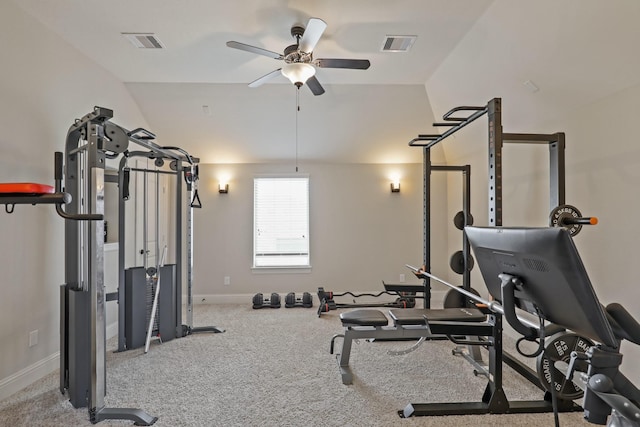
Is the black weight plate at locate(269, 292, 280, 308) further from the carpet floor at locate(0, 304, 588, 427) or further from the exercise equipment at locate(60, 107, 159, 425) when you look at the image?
the exercise equipment at locate(60, 107, 159, 425)

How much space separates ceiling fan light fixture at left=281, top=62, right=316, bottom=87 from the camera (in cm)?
280

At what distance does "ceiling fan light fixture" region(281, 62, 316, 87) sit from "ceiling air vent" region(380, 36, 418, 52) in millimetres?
830

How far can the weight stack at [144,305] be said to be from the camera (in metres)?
3.40

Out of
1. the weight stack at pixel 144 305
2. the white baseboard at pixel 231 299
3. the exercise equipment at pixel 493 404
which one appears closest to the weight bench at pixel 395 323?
the exercise equipment at pixel 493 404

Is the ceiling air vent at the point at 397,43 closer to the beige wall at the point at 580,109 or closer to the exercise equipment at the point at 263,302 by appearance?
the beige wall at the point at 580,109

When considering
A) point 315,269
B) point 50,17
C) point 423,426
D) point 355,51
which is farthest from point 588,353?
point 315,269

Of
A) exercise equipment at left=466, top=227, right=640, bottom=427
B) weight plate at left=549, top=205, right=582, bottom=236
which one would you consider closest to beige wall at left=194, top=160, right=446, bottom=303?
weight plate at left=549, top=205, right=582, bottom=236

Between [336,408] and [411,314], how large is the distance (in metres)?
1.05

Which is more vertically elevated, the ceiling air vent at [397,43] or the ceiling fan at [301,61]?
the ceiling air vent at [397,43]

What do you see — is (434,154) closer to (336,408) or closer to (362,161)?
(362,161)

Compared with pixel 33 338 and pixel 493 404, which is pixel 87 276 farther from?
pixel 493 404

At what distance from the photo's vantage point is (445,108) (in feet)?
14.1

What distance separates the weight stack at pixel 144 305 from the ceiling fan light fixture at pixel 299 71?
245cm

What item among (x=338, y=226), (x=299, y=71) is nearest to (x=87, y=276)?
(x=299, y=71)
